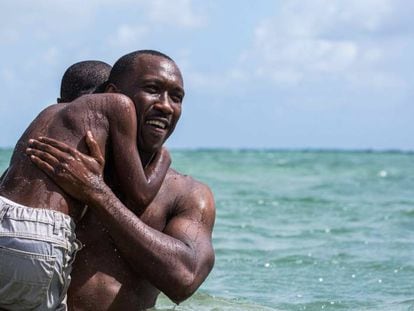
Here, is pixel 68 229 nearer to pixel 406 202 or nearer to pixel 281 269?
pixel 281 269

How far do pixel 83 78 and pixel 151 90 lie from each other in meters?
0.81

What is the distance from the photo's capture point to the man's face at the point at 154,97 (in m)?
5.72

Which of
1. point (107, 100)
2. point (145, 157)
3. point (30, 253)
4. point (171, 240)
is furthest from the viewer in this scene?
point (145, 157)

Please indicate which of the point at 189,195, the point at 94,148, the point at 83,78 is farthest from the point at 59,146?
the point at 83,78

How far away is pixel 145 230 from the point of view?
18.2 ft

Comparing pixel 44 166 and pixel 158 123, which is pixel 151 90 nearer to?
pixel 158 123

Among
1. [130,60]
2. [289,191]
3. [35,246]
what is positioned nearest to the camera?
[35,246]

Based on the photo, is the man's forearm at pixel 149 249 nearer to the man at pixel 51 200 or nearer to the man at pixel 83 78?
the man at pixel 51 200

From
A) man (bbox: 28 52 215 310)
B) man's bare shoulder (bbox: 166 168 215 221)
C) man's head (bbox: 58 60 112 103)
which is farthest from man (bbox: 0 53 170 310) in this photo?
man's head (bbox: 58 60 112 103)

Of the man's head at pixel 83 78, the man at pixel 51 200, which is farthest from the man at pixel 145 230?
the man's head at pixel 83 78

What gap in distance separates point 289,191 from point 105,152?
61.4 ft

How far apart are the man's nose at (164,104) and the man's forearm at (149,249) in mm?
518

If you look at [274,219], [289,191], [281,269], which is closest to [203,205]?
[281,269]

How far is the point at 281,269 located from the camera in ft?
34.6
